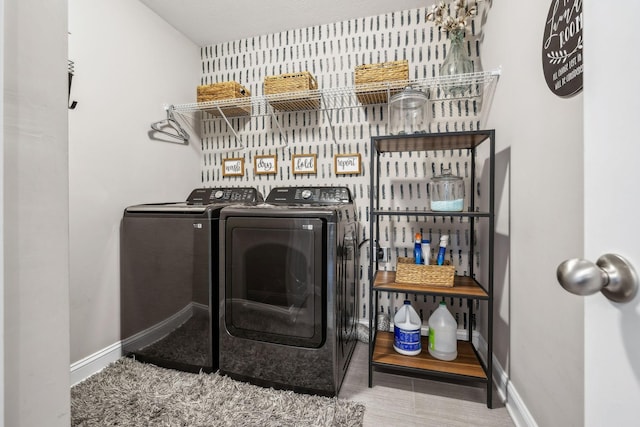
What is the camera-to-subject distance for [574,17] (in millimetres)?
931

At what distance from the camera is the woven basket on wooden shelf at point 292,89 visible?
1995mm

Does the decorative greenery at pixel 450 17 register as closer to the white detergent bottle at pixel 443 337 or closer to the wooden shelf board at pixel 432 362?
the white detergent bottle at pixel 443 337

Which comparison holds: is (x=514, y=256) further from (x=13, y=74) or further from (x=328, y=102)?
(x=13, y=74)

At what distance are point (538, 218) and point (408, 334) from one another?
3.10 feet

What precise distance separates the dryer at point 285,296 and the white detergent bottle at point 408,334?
1.09 feet

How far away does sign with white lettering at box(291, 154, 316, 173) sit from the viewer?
225 centimetres

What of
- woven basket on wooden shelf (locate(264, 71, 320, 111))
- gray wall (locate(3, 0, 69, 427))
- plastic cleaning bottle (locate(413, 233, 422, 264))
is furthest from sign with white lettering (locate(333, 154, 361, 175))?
gray wall (locate(3, 0, 69, 427))

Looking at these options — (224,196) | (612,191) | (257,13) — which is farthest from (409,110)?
(612,191)

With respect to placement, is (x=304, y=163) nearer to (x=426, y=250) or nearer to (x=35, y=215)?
(x=426, y=250)

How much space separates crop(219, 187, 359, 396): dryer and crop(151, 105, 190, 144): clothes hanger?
1.01 meters

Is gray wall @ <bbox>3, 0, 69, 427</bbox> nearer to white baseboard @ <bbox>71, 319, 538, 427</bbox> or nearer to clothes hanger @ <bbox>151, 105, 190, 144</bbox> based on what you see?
white baseboard @ <bbox>71, 319, 538, 427</bbox>

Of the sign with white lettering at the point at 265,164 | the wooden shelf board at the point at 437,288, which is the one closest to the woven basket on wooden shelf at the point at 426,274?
the wooden shelf board at the point at 437,288

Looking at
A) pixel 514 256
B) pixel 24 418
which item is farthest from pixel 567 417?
pixel 24 418

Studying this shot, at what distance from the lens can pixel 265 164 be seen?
2.37m
